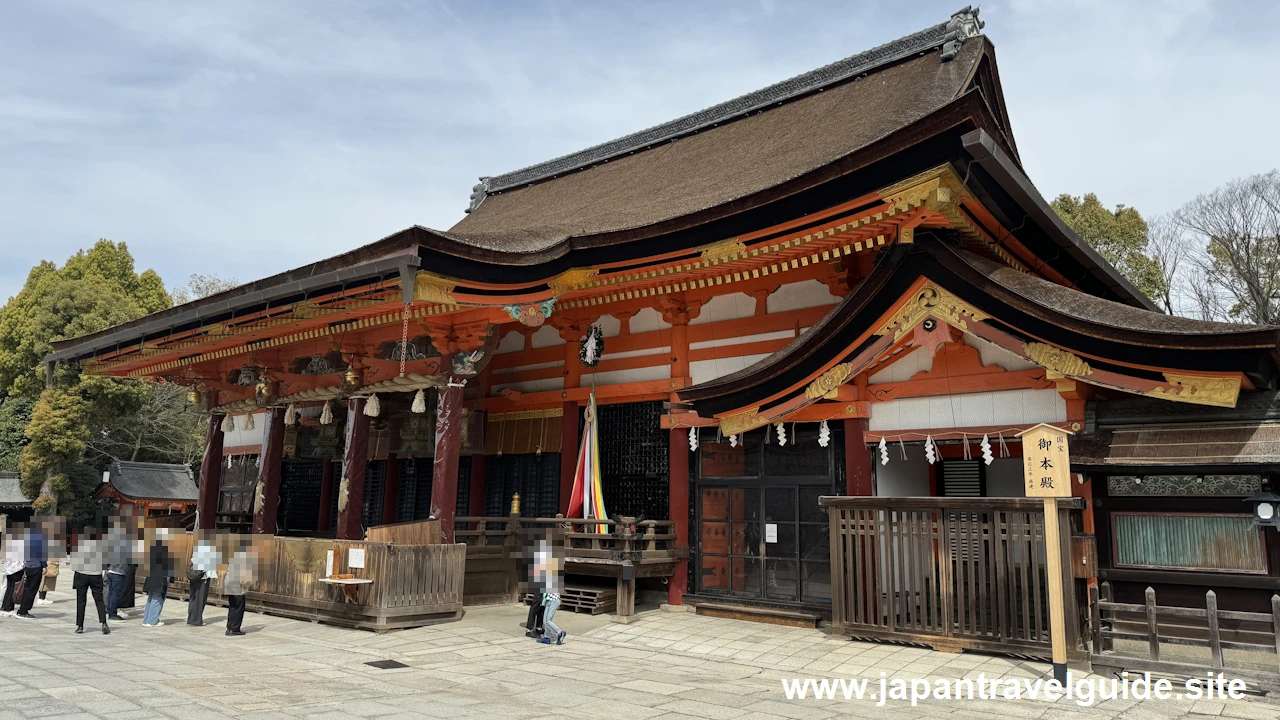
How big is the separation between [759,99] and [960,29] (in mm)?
4223

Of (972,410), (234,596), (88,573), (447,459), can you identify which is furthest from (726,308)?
(88,573)

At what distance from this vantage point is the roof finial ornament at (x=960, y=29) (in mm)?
13133

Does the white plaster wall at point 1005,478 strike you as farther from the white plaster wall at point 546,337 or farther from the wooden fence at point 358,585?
the wooden fence at point 358,585

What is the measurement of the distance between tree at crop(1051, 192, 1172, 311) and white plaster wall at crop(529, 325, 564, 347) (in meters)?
21.6

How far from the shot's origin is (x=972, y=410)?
31.1 feet

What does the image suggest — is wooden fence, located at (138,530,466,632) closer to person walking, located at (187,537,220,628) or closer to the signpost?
person walking, located at (187,537,220,628)

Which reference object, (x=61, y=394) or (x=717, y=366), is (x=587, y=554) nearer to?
(x=717, y=366)

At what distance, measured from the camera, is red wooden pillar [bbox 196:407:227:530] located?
16484mm

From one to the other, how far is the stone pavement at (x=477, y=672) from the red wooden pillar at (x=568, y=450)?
2.52 metres

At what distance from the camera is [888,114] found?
39.4 ft

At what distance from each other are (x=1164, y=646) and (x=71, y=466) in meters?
31.2

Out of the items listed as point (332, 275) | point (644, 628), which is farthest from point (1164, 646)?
point (332, 275)

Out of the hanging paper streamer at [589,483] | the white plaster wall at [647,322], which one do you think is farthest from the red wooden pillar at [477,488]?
the white plaster wall at [647,322]

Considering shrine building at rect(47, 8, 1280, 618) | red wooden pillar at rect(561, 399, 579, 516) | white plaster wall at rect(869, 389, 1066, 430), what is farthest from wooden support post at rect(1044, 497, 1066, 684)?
red wooden pillar at rect(561, 399, 579, 516)
